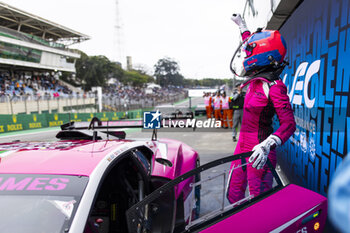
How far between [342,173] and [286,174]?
4.87m

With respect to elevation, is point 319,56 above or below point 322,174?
above

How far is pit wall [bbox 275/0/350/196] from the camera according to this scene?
265cm

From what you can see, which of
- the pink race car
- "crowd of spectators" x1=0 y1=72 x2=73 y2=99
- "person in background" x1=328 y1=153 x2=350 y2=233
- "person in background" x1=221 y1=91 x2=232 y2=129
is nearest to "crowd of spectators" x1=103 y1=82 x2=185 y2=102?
"crowd of spectators" x1=0 y1=72 x2=73 y2=99

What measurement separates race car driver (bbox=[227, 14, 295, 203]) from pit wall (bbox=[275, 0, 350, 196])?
58 cm

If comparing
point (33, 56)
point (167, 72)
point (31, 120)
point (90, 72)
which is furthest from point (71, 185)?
point (167, 72)

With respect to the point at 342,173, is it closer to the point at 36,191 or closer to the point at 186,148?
the point at 36,191

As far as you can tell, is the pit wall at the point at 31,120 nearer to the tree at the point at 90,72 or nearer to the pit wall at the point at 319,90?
the pit wall at the point at 319,90

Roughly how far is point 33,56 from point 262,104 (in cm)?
3967

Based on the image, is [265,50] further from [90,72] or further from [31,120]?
[90,72]

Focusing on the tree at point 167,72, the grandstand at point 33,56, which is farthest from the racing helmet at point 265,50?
the tree at point 167,72

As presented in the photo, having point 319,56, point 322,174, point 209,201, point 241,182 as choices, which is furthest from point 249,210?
point 319,56

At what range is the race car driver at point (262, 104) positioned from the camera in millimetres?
2340

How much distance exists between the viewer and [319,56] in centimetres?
331

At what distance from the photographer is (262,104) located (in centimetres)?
257
